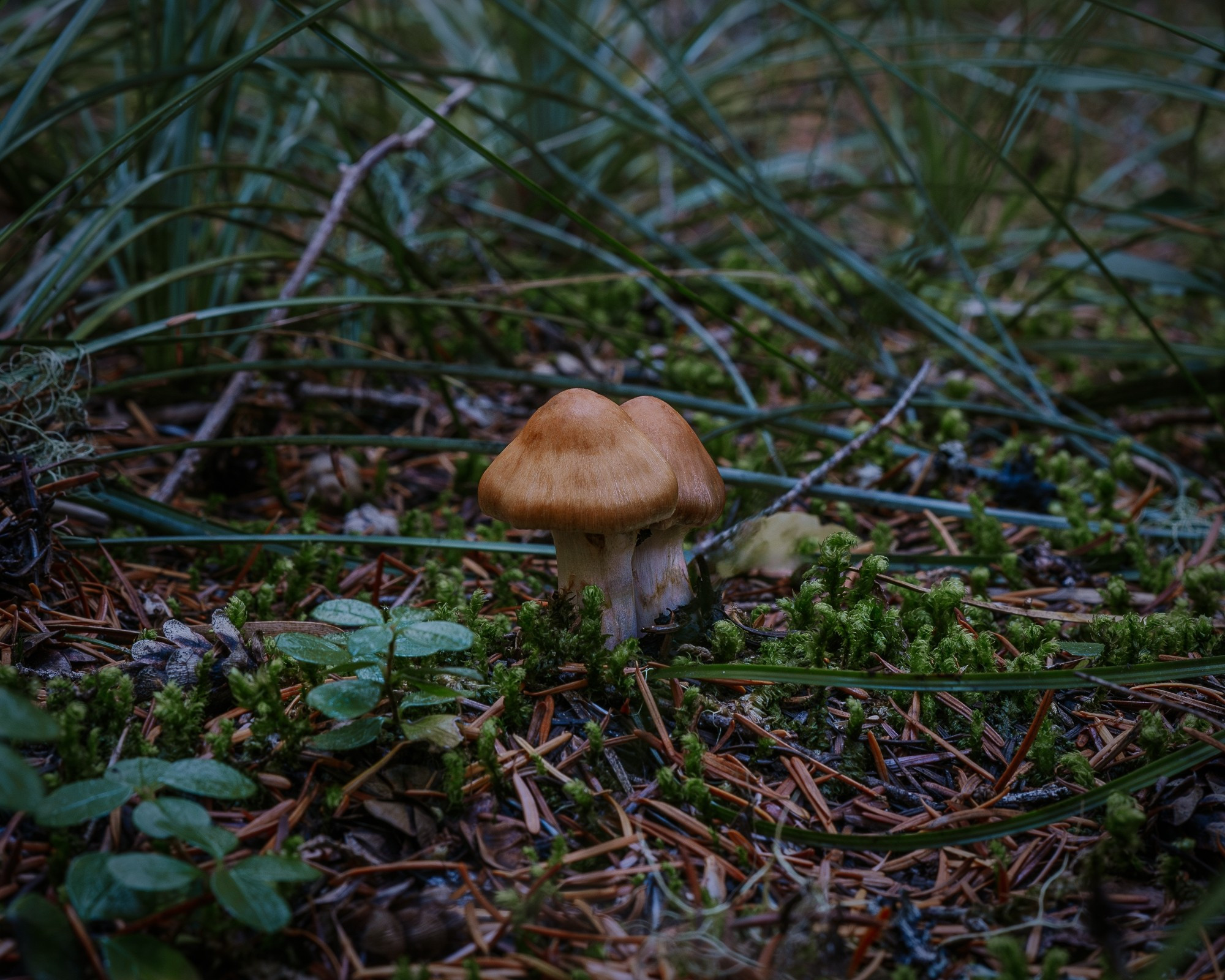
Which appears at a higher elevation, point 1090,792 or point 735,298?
point 735,298

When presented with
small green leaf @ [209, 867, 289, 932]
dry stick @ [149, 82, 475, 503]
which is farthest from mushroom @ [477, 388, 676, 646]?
dry stick @ [149, 82, 475, 503]

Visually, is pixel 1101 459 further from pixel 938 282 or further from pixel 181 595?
pixel 181 595

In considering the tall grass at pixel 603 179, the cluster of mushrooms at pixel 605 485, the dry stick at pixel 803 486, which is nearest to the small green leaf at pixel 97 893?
the cluster of mushrooms at pixel 605 485

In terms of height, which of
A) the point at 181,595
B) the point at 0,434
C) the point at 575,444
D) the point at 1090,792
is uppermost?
the point at 575,444

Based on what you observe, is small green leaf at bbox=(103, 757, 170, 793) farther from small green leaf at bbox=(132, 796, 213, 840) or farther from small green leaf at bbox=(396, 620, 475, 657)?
small green leaf at bbox=(396, 620, 475, 657)

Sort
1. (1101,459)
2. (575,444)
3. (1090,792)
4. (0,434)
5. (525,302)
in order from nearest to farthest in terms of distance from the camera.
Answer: (1090,792) < (575,444) < (0,434) < (1101,459) < (525,302)

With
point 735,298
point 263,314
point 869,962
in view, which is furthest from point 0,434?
point 735,298

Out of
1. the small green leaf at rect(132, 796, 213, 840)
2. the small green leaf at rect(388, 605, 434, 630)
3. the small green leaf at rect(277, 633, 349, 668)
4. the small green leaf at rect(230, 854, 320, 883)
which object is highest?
the small green leaf at rect(388, 605, 434, 630)
